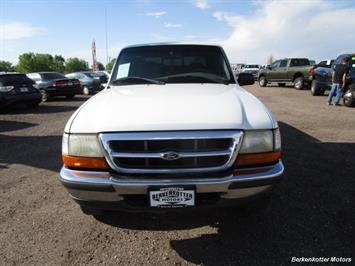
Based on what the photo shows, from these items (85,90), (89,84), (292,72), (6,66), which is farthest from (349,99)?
(6,66)

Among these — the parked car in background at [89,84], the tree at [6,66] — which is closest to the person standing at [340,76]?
the parked car in background at [89,84]

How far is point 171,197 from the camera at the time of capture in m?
2.52

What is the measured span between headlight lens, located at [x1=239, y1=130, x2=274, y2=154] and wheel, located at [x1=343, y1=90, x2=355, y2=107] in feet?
36.1

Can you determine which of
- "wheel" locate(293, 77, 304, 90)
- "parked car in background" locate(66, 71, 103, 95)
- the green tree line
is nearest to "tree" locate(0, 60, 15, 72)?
the green tree line

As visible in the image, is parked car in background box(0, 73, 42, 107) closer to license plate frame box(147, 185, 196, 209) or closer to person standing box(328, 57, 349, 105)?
license plate frame box(147, 185, 196, 209)

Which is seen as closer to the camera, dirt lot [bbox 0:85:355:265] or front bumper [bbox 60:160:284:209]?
front bumper [bbox 60:160:284:209]

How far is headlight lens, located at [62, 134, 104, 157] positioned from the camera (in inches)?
102

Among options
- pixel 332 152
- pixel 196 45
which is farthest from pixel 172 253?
pixel 332 152

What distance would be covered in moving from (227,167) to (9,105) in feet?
40.0

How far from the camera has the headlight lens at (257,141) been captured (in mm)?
Answer: 2596

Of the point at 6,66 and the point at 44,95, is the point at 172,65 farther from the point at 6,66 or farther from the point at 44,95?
the point at 6,66

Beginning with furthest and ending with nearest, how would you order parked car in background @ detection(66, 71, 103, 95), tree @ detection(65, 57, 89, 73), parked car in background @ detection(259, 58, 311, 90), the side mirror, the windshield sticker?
tree @ detection(65, 57, 89, 73) < parked car in background @ detection(259, 58, 311, 90) < parked car in background @ detection(66, 71, 103, 95) < the side mirror < the windshield sticker

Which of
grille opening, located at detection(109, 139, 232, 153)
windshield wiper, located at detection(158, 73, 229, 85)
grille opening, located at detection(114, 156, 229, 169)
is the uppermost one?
windshield wiper, located at detection(158, 73, 229, 85)

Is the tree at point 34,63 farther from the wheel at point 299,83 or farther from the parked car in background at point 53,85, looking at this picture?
the wheel at point 299,83
